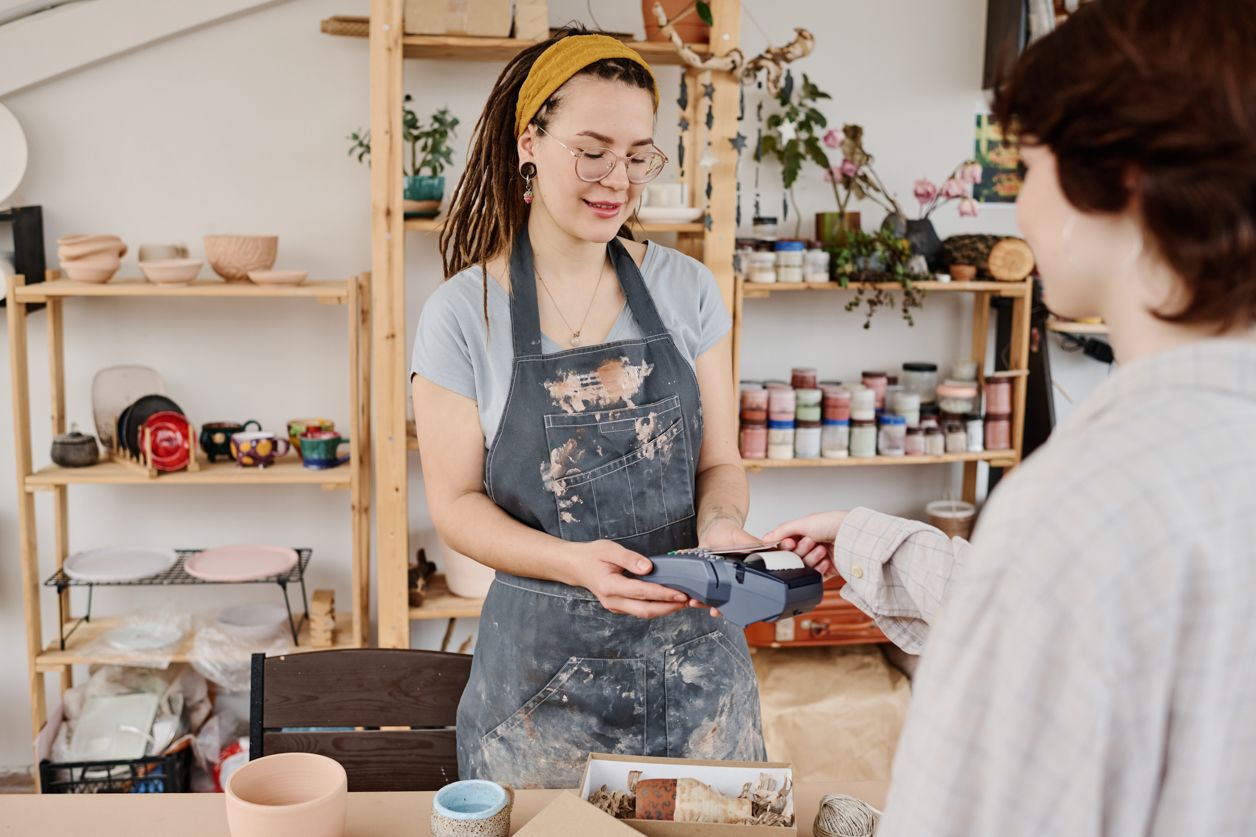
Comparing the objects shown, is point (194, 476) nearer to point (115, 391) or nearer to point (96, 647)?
point (115, 391)

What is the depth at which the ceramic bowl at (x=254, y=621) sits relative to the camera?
3137 millimetres

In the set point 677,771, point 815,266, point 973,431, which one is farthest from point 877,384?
point 677,771

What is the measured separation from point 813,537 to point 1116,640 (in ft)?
2.90

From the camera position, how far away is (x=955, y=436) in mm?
3438

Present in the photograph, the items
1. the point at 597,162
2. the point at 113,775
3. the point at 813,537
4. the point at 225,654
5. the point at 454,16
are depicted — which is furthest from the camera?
the point at 225,654

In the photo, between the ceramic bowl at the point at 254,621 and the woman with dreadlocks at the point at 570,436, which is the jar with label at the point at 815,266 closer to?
the woman with dreadlocks at the point at 570,436

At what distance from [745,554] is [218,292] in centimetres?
194

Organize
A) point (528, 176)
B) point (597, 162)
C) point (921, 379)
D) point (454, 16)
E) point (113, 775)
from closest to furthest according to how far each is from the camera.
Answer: point (597, 162)
point (528, 176)
point (454, 16)
point (113, 775)
point (921, 379)

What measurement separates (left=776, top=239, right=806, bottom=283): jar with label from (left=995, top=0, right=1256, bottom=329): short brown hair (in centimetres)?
247

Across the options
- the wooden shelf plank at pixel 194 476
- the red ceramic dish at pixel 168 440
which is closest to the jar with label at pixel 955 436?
the wooden shelf plank at pixel 194 476

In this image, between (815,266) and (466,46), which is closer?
(466,46)

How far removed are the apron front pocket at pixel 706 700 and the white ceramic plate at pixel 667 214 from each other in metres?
1.54

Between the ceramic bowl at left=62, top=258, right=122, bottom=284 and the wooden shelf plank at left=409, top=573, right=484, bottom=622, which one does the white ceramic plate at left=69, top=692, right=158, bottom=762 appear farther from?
the ceramic bowl at left=62, top=258, right=122, bottom=284

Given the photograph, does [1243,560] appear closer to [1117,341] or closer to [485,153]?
[1117,341]
